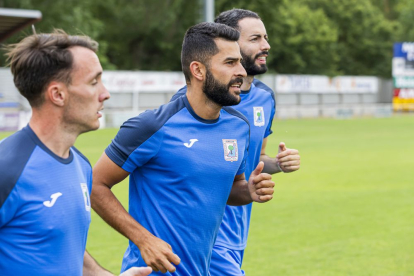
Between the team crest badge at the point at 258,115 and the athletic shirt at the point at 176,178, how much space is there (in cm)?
152

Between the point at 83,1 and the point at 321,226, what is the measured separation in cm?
4175

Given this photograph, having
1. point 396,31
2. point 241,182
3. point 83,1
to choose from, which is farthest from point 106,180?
point 396,31

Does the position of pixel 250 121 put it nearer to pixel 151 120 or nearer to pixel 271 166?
pixel 271 166

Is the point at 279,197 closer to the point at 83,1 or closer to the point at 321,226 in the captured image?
the point at 321,226

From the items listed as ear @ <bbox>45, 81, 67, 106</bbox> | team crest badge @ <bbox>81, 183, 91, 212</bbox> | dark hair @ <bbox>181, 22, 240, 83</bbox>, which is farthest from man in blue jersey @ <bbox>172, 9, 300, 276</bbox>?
A: ear @ <bbox>45, 81, 67, 106</bbox>

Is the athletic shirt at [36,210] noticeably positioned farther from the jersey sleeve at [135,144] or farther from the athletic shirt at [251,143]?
the athletic shirt at [251,143]

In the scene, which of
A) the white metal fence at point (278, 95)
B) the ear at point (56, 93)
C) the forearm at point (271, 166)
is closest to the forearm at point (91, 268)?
the ear at point (56, 93)

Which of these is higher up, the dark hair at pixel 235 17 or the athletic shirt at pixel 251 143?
the dark hair at pixel 235 17

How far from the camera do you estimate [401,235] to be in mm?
11141

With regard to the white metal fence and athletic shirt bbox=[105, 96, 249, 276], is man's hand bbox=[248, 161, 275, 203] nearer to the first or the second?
athletic shirt bbox=[105, 96, 249, 276]

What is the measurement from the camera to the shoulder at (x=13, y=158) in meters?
2.96

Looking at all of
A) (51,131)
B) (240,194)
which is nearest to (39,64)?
(51,131)

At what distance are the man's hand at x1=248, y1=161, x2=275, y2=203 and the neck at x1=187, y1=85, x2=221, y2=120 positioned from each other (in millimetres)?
421

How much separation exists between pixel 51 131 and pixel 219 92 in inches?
57.5
